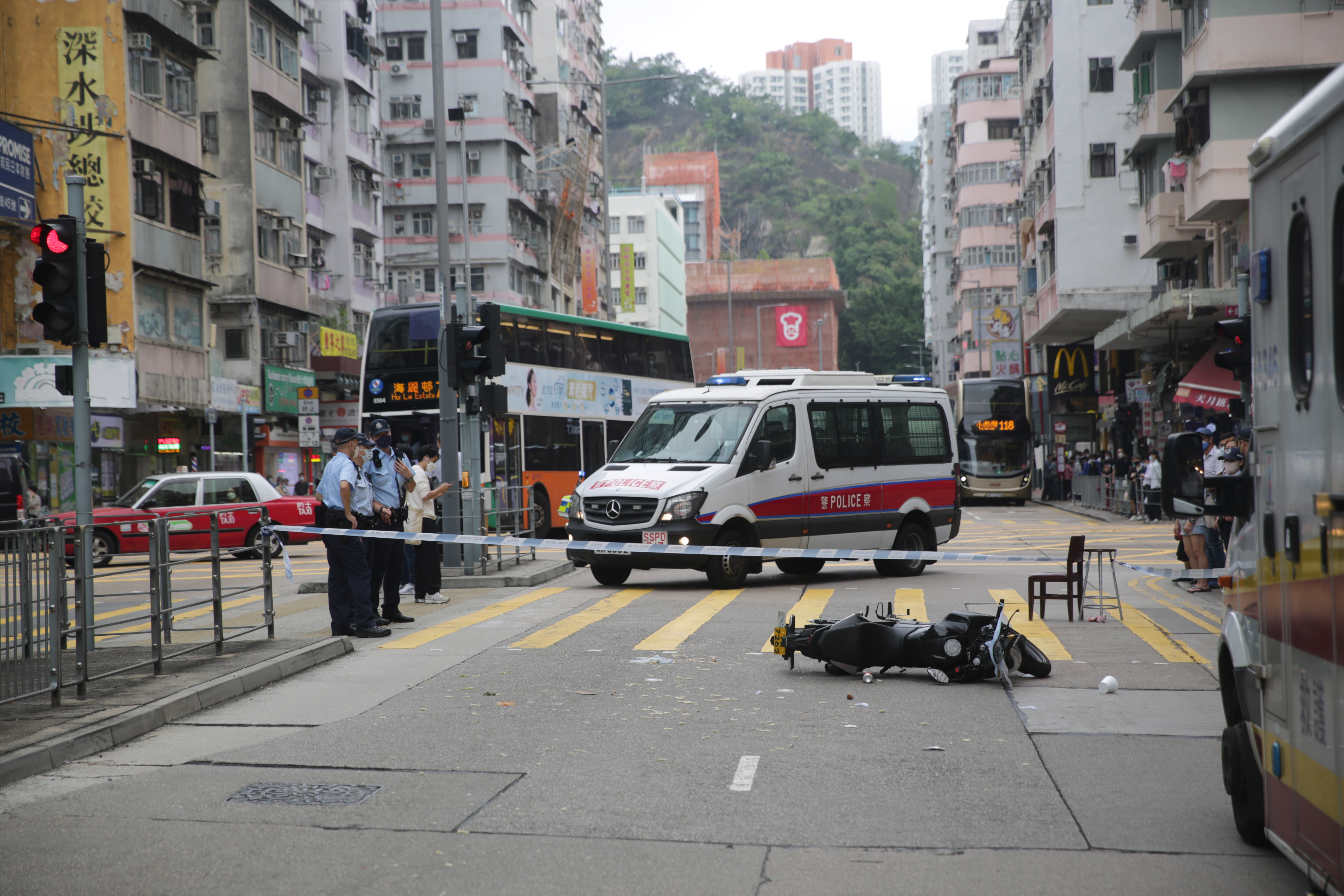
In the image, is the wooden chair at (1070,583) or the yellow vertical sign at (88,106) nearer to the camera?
the wooden chair at (1070,583)

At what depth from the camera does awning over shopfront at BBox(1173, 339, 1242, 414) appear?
97.6ft

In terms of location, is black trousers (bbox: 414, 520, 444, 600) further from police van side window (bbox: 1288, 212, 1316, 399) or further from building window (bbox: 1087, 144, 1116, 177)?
building window (bbox: 1087, 144, 1116, 177)

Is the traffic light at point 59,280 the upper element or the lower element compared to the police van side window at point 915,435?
upper

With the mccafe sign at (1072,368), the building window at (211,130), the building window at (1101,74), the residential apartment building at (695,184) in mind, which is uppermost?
the residential apartment building at (695,184)

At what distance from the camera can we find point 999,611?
952cm

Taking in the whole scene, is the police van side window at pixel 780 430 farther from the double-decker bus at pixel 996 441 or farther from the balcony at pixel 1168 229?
the double-decker bus at pixel 996 441

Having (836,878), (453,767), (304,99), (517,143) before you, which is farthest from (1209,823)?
(517,143)

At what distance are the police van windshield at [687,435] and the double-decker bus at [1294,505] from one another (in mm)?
11415

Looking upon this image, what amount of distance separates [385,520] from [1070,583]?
250 inches

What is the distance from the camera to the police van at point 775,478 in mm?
16312

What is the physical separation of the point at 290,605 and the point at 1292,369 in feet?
42.6

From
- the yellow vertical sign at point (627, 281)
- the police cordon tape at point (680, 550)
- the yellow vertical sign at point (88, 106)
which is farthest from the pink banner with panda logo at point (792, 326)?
the police cordon tape at point (680, 550)

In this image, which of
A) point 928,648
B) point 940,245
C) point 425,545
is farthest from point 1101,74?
point 940,245

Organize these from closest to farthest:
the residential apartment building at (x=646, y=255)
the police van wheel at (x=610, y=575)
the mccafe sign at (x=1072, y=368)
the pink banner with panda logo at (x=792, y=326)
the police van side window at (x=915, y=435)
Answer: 1. the police van wheel at (x=610, y=575)
2. the police van side window at (x=915, y=435)
3. the mccafe sign at (x=1072, y=368)
4. the residential apartment building at (x=646, y=255)
5. the pink banner with panda logo at (x=792, y=326)
